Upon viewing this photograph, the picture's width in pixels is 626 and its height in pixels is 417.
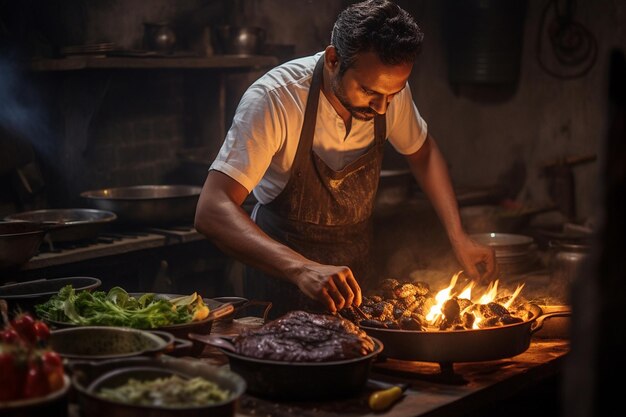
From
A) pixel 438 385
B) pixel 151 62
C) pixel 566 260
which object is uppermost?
pixel 151 62

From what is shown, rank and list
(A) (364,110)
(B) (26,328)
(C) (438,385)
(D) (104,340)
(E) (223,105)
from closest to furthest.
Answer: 1. (B) (26,328)
2. (D) (104,340)
3. (C) (438,385)
4. (A) (364,110)
5. (E) (223,105)

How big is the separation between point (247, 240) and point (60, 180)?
12.6 ft

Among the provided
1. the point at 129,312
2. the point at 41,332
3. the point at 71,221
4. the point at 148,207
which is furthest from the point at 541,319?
the point at 71,221

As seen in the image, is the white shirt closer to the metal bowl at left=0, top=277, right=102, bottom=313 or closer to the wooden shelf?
the metal bowl at left=0, top=277, right=102, bottom=313

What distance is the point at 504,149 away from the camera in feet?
34.3

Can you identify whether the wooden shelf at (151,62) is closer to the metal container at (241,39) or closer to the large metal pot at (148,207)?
the metal container at (241,39)

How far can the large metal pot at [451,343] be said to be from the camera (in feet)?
12.6

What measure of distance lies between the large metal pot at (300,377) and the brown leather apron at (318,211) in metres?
1.60

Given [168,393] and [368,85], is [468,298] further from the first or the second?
[168,393]

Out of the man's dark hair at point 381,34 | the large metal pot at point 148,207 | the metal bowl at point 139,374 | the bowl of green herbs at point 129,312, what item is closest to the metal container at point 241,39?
the large metal pot at point 148,207

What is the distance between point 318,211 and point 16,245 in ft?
5.97

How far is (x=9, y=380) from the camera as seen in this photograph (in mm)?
2816

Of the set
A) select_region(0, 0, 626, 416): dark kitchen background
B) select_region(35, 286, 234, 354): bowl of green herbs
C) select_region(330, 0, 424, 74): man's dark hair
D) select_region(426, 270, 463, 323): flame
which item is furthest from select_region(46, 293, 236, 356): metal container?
select_region(0, 0, 626, 416): dark kitchen background

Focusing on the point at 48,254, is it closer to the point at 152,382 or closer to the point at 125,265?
the point at 125,265
